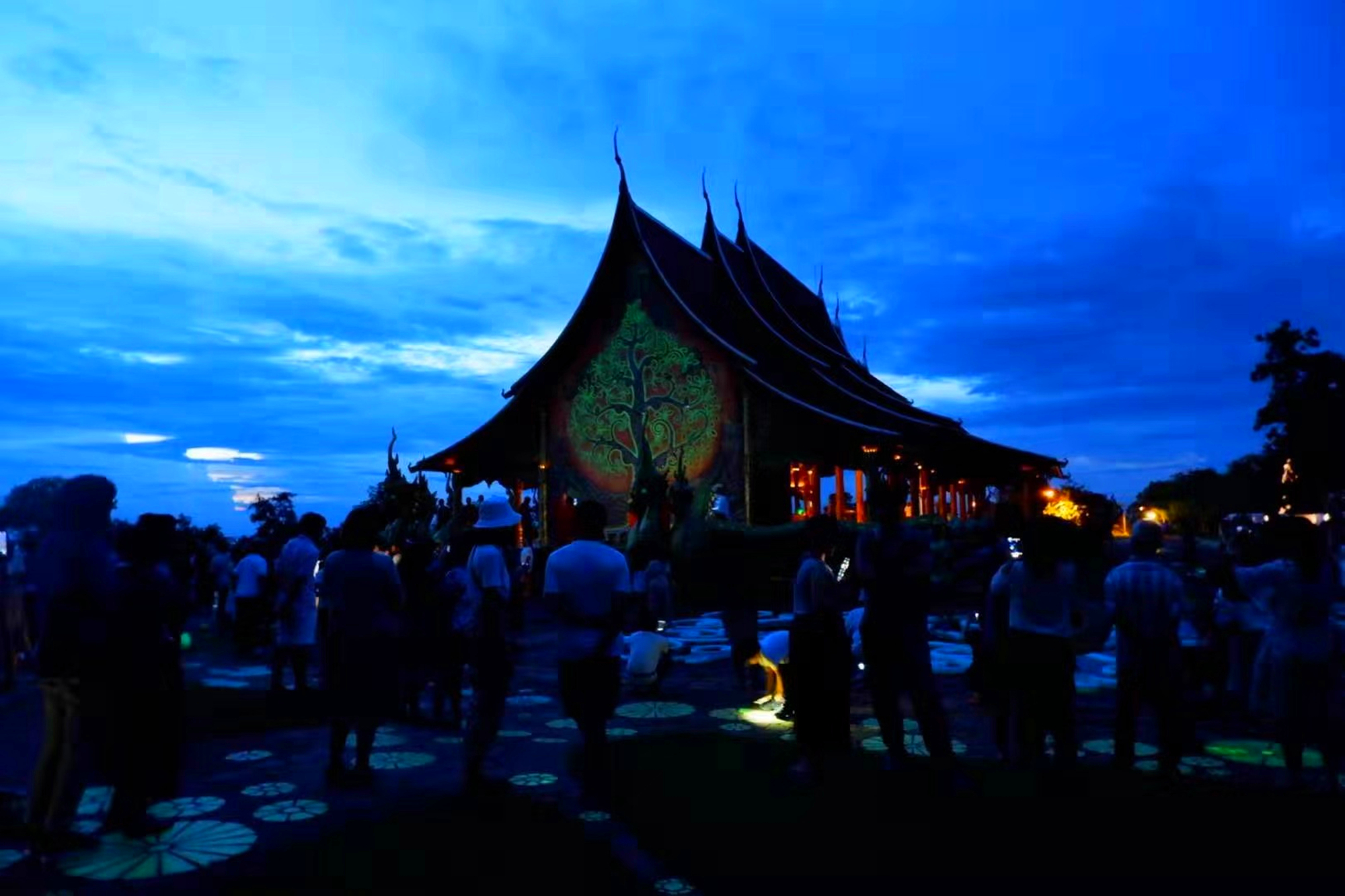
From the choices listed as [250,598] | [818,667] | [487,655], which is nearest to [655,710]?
[818,667]

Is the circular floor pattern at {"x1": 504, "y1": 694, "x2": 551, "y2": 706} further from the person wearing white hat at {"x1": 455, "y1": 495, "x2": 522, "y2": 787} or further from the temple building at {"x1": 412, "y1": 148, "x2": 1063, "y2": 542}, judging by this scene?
the temple building at {"x1": 412, "y1": 148, "x2": 1063, "y2": 542}

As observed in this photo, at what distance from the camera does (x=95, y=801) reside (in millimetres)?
4570

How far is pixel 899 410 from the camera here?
21562 millimetres

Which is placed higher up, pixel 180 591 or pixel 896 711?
pixel 180 591

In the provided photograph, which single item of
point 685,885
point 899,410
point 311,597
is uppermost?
point 899,410

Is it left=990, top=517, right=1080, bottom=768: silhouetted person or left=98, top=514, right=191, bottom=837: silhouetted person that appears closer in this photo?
left=98, top=514, right=191, bottom=837: silhouetted person

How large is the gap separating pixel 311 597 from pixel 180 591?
2.84 metres

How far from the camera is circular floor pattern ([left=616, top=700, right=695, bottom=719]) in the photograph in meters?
6.73

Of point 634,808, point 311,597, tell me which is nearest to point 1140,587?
point 634,808

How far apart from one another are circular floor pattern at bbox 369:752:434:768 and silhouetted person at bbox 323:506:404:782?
0.34 m

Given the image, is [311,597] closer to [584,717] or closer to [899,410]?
[584,717]

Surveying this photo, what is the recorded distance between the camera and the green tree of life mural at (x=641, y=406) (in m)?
19.4

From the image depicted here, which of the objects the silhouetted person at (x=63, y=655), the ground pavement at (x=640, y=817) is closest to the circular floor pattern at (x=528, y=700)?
the ground pavement at (x=640, y=817)

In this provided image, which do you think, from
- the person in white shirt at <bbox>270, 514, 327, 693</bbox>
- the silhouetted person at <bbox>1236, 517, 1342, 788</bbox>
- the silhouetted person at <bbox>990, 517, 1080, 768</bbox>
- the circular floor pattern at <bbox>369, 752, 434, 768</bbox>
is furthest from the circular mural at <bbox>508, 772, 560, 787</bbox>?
the silhouetted person at <bbox>1236, 517, 1342, 788</bbox>
